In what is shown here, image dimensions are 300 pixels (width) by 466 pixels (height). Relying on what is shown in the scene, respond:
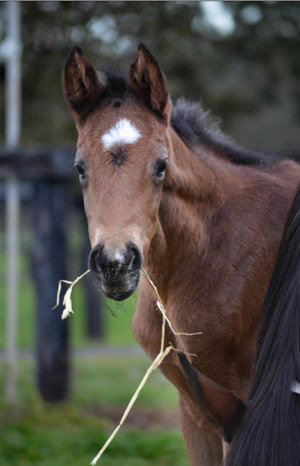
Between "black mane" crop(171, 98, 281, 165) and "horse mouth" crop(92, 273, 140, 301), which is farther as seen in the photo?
"black mane" crop(171, 98, 281, 165)

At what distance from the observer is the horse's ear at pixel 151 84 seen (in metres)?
2.91

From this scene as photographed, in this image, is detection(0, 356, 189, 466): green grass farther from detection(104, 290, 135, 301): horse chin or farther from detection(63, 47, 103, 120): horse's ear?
detection(63, 47, 103, 120): horse's ear

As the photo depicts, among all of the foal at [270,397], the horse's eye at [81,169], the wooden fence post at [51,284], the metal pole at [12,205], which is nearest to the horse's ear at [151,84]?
the horse's eye at [81,169]

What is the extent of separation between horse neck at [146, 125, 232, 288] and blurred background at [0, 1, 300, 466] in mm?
1839

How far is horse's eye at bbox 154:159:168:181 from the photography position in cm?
279

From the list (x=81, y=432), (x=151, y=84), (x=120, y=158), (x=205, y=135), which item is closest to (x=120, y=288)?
(x=120, y=158)

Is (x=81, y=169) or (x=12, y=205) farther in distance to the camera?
(x=12, y=205)

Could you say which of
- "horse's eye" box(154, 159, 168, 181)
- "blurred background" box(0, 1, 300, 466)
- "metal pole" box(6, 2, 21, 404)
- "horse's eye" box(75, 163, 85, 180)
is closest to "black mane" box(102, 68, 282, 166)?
"horse's eye" box(154, 159, 168, 181)

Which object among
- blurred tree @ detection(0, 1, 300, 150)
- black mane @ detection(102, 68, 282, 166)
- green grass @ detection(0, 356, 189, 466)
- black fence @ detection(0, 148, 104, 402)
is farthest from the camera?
blurred tree @ detection(0, 1, 300, 150)

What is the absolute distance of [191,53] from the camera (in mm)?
8375

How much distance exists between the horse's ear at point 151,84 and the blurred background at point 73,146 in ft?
7.36

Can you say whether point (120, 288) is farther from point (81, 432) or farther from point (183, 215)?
point (81, 432)

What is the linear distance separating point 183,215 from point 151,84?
596 millimetres

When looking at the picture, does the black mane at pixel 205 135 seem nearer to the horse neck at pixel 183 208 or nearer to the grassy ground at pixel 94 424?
the horse neck at pixel 183 208
